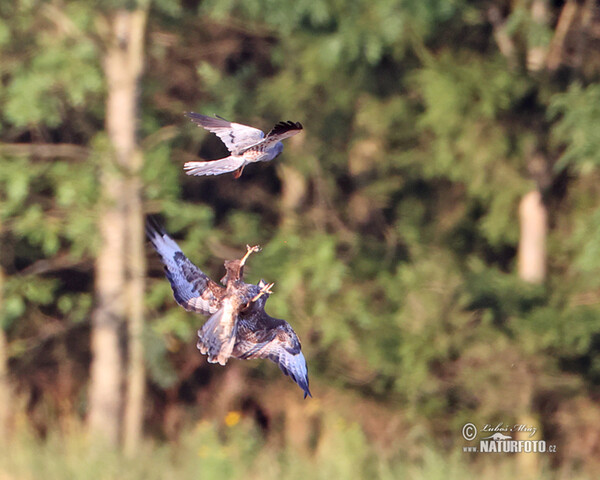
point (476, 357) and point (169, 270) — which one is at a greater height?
point (476, 357)

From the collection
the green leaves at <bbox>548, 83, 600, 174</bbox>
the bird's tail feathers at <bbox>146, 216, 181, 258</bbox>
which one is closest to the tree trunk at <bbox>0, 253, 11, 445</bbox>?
the green leaves at <bbox>548, 83, 600, 174</bbox>

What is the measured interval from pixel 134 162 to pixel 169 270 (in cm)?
611

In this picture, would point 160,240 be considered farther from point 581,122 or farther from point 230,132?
point 581,122

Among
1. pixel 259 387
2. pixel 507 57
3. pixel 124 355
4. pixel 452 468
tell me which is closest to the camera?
pixel 452 468

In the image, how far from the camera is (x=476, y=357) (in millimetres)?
8742

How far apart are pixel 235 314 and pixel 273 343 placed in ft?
1.02

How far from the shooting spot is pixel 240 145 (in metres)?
3.44

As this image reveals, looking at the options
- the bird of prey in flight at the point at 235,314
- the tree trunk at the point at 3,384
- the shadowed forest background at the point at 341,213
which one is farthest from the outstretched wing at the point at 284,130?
the tree trunk at the point at 3,384

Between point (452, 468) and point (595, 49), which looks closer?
point (452, 468)

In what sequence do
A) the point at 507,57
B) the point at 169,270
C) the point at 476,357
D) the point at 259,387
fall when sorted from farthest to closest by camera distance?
1. the point at 259,387
2. the point at 507,57
3. the point at 476,357
4. the point at 169,270

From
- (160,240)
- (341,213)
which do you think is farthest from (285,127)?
(341,213)

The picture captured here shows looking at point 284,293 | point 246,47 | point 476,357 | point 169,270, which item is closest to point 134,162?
point 284,293

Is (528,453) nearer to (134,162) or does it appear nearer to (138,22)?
(134,162)

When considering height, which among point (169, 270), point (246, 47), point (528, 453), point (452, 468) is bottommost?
point (169, 270)
